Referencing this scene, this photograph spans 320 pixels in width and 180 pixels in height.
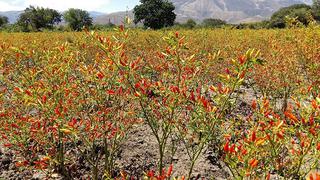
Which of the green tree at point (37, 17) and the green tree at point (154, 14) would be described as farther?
the green tree at point (37, 17)

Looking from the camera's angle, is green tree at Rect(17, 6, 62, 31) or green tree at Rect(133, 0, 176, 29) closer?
green tree at Rect(133, 0, 176, 29)

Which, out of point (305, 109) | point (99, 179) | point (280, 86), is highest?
point (305, 109)

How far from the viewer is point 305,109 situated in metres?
2.14

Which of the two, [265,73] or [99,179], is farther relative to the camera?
[265,73]

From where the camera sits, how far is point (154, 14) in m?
46.5

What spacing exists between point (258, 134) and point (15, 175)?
11.2 feet

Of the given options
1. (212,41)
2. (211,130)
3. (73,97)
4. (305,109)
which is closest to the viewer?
(305,109)

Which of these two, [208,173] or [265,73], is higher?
[265,73]

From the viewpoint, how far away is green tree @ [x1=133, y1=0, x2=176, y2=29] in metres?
46.5

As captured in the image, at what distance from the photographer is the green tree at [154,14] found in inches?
1829

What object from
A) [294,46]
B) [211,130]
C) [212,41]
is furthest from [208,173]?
[212,41]

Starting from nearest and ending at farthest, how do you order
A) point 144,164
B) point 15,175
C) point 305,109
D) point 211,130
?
1. point 305,109
2. point 211,130
3. point 15,175
4. point 144,164

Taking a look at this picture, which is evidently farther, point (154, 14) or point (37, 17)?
point (37, 17)

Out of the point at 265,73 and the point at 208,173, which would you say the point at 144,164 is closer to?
the point at 208,173
